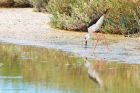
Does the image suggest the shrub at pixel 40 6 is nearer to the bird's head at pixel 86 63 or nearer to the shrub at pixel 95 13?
the shrub at pixel 95 13

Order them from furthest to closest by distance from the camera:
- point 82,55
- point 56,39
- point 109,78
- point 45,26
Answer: point 45,26
point 56,39
point 82,55
point 109,78

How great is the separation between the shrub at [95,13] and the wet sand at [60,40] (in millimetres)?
375

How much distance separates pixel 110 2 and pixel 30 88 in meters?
9.24

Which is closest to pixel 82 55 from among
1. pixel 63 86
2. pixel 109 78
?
pixel 109 78

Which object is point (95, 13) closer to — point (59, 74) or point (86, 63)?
point (86, 63)

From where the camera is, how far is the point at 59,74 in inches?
421

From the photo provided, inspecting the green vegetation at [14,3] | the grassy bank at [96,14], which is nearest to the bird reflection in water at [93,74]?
the grassy bank at [96,14]

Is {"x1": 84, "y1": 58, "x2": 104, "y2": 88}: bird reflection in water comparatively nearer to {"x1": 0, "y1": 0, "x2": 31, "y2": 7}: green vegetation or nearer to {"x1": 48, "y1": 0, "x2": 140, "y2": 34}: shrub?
{"x1": 48, "y1": 0, "x2": 140, "y2": 34}: shrub

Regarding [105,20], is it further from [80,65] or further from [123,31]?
[80,65]

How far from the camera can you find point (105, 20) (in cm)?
1828

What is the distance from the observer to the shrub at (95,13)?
703 inches

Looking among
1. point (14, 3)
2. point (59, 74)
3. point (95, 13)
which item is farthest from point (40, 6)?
point (59, 74)

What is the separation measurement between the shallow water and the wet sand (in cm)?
76

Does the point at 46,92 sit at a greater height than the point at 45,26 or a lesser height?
greater
